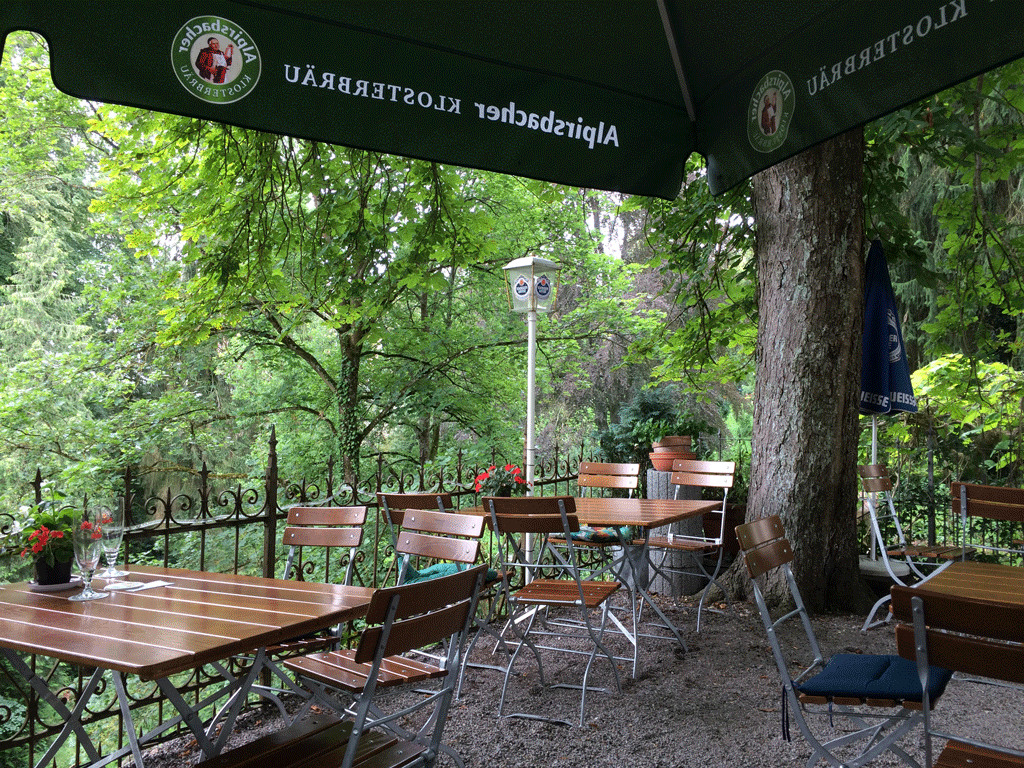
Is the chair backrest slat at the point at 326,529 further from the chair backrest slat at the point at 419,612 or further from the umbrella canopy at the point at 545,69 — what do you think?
the umbrella canopy at the point at 545,69

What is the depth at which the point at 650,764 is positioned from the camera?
3492 mm

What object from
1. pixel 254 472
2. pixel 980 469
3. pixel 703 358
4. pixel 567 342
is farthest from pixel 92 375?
pixel 980 469

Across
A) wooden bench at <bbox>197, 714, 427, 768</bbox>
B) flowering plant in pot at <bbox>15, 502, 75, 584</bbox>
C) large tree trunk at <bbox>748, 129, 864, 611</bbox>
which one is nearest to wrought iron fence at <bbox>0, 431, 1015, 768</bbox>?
flowering plant in pot at <bbox>15, 502, 75, 584</bbox>

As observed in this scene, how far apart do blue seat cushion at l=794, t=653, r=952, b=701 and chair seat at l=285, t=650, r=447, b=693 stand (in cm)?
138

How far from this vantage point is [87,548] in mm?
2842

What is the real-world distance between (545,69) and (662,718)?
3235 mm

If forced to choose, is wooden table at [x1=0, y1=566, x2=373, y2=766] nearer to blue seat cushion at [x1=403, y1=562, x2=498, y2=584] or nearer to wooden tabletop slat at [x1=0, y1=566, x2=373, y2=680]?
wooden tabletop slat at [x1=0, y1=566, x2=373, y2=680]

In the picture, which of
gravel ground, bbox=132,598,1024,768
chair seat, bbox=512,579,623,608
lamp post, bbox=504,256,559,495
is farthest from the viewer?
lamp post, bbox=504,256,559,495

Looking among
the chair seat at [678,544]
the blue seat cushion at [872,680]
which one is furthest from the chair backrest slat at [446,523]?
the chair seat at [678,544]

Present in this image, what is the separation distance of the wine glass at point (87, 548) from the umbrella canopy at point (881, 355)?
524 centimetres

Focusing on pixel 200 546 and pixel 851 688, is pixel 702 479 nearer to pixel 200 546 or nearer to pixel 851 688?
pixel 851 688

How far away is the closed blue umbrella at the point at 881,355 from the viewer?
5.87 metres

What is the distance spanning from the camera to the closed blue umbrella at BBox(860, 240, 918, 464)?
5.87 meters

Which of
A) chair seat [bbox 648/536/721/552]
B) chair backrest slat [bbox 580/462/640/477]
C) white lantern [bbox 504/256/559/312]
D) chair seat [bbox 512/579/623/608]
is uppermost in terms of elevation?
white lantern [bbox 504/256/559/312]
